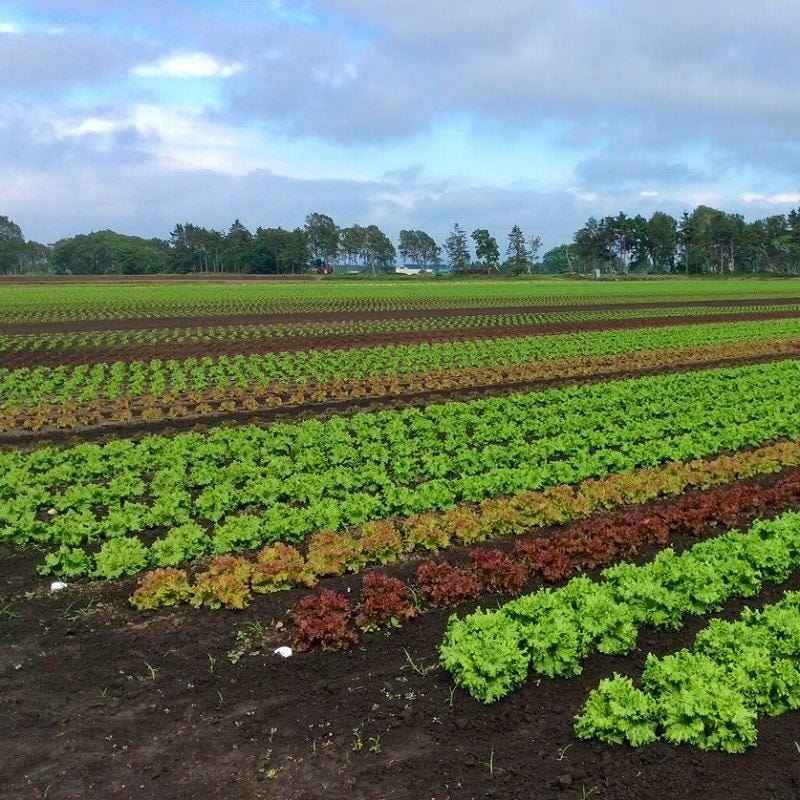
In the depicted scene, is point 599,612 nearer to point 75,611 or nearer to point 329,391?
point 75,611

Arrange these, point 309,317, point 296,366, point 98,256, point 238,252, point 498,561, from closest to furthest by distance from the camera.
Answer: point 498,561
point 296,366
point 309,317
point 238,252
point 98,256

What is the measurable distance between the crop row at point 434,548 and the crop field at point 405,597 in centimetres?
4

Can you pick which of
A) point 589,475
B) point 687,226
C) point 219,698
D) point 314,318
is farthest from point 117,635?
point 687,226

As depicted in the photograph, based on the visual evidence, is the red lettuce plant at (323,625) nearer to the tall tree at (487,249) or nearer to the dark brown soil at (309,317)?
the dark brown soil at (309,317)

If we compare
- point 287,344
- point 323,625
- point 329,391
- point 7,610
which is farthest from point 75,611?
point 287,344

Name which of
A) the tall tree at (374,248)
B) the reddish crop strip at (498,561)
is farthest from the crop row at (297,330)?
the tall tree at (374,248)

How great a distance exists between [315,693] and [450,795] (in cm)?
194

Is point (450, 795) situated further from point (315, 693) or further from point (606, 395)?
point (606, 395)

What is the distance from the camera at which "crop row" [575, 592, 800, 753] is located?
6254 millimetres

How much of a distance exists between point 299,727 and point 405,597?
2.43 metres

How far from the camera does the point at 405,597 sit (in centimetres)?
886

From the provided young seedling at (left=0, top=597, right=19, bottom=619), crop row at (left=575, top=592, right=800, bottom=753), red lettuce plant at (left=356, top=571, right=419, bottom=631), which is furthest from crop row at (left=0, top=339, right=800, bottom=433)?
crop row at (left=575, top=592, right=800, bottom=753)

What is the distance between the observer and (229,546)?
10.5 meters

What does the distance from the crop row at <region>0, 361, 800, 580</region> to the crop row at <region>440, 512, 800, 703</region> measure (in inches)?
158
